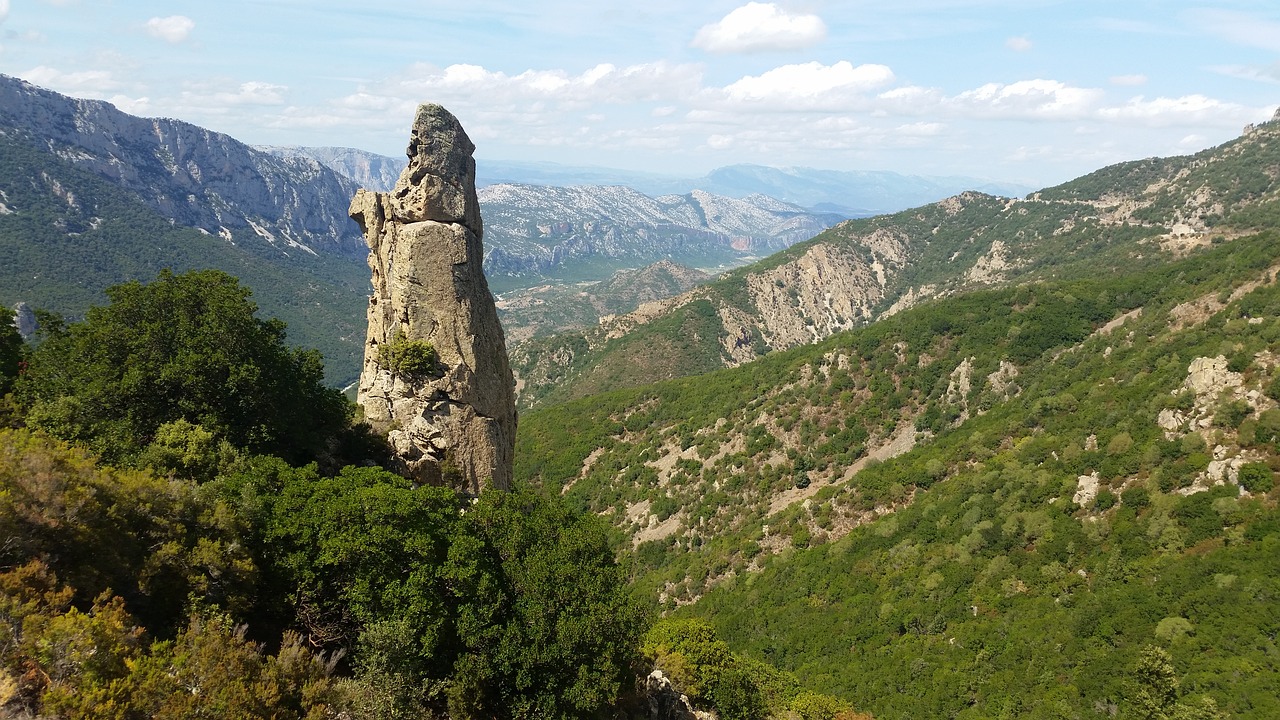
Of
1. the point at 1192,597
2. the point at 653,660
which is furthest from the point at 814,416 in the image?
the point at 653,660

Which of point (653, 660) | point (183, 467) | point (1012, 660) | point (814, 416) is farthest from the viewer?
point (814, 416)

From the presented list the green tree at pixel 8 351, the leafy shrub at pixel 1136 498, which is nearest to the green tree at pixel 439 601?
the green tree at pixel 8 351

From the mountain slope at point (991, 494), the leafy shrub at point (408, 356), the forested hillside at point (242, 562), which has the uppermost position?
the leafy shrub at point (408, 356)

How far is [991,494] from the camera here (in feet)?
182

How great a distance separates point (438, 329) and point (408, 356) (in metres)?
2.45

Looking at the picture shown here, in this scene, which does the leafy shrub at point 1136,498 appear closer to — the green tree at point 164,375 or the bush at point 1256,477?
the bush at point 1256,477

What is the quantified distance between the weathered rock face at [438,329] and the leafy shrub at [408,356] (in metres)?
0.13

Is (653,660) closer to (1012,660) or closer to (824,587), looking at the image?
(1012,660)

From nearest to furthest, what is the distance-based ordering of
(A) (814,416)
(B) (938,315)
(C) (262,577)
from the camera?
(C) (262,577)
(A) (814,416)
(B) (938,315)

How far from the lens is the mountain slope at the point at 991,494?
1439 inches

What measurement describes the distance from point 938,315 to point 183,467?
96.7 metres

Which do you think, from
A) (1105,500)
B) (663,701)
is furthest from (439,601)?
(1105,500)

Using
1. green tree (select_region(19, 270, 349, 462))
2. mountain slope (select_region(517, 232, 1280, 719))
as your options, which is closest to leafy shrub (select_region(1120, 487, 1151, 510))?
mountain slope (select_region(517, 232, 1280, 719))

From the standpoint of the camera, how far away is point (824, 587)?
57125 mm
